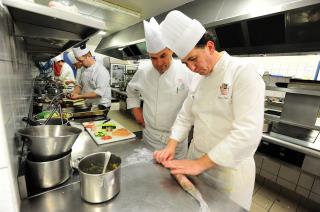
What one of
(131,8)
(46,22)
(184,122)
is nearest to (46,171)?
(46,22)

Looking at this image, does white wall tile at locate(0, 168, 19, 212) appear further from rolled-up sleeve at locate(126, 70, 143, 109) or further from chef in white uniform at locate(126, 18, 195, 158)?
rolled-up sleeve at locate(126, 70, 143, 109)

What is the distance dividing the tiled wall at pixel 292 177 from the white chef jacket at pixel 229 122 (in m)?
1.33

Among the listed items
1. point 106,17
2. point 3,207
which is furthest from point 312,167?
point 106,17

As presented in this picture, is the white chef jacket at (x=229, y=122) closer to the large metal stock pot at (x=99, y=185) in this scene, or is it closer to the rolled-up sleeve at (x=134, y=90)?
the large metal stock pot at (x=99, y=185)

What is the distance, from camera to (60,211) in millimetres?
691

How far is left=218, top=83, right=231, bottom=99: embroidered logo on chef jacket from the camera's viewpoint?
946mm

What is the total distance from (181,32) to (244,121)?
58cm

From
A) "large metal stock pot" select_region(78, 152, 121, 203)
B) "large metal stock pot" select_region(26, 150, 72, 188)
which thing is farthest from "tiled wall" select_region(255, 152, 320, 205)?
"large metal stock pot" select_region(26, 150, 72, 188)

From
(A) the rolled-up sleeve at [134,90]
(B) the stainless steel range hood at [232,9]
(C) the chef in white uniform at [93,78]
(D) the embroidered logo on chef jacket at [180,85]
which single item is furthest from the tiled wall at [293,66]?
(C) the chef in white uniform at [93,78]

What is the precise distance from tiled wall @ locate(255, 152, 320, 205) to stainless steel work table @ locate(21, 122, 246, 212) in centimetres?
169

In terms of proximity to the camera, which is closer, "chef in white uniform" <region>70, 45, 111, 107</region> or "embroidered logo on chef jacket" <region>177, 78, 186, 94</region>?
"embroidered logo on chef jacket" <region>177, 78, 186, 94</region>

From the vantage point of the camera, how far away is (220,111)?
3.24 feet

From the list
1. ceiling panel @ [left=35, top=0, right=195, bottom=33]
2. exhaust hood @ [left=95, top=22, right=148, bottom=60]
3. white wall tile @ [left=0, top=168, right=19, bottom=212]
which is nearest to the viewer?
white wall tile @ [left=0, top=168, right=19, bottom=212]

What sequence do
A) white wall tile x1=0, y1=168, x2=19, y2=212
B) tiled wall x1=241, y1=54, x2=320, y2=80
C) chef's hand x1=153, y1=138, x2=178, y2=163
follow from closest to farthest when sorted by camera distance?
white wall tile x1=0, y1=168, x2=19, y2=212
chef's hand x1=153, y1=138, x2=178, y2=163
tiled wall x1=241, y1=54, x2=320, y2=80
